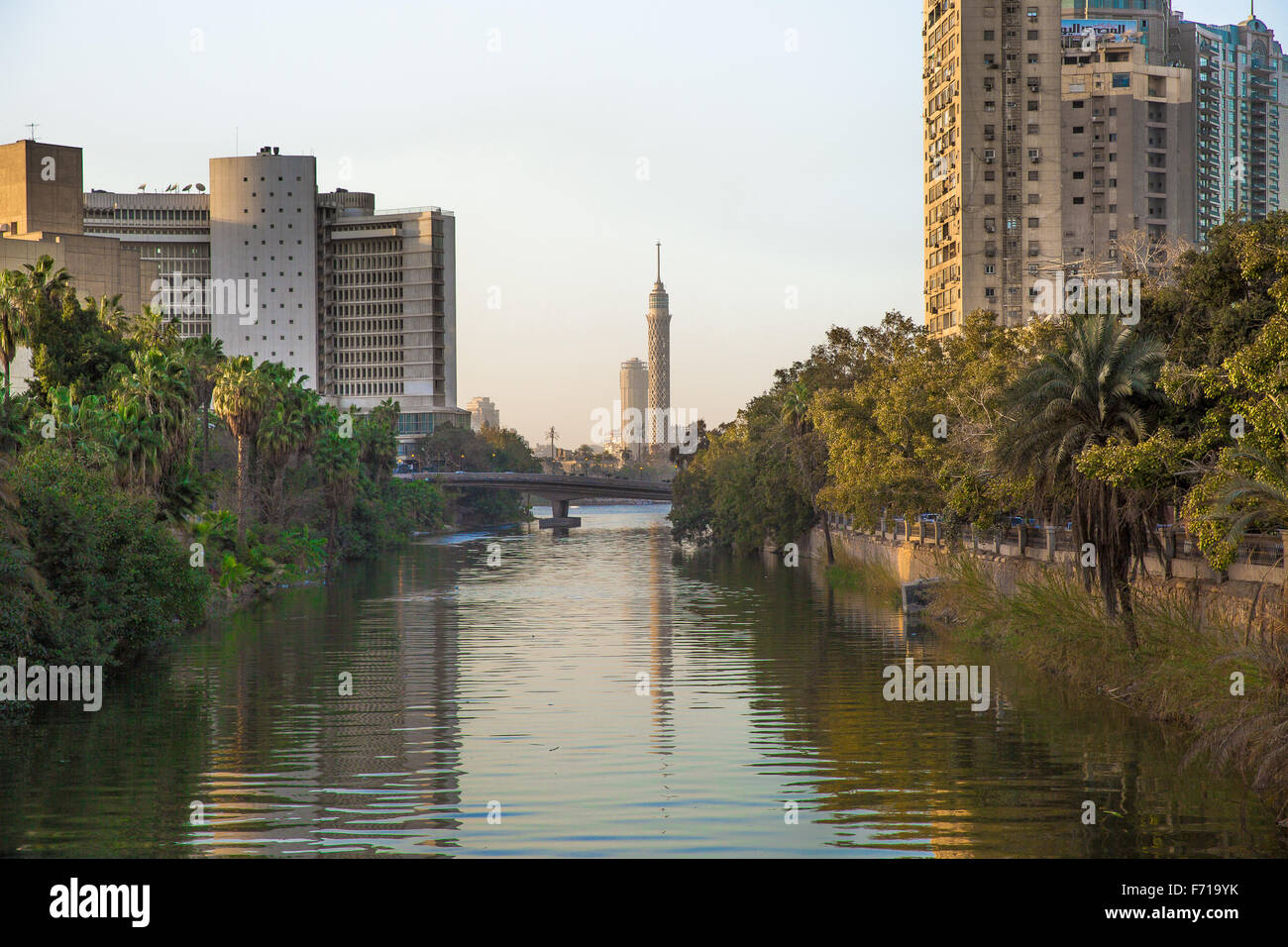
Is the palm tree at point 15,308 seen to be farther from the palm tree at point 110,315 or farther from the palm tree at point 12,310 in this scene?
the palm tree at point 110,315

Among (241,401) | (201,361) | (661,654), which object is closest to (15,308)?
(241,401)

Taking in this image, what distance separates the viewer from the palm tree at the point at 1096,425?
103 feet

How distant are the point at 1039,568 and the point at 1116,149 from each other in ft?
393

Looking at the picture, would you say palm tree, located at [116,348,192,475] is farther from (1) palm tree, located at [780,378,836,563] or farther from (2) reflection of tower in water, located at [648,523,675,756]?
(1) palm tree, located at [780,378,836,563]

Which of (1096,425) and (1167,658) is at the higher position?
(1096,425)

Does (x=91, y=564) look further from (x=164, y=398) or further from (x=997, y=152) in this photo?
(x=997, y=152)

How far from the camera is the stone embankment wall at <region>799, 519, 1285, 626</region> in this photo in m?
27.2

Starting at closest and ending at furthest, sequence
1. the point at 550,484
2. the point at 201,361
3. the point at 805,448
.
A: the point at 201,361 → the point at 805,448 → the point at 550,484

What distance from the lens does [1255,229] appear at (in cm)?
3008

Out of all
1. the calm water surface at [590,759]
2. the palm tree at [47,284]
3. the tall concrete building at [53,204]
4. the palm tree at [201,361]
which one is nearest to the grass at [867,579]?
the calm water surface at [590,759]

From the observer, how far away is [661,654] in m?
44.5
